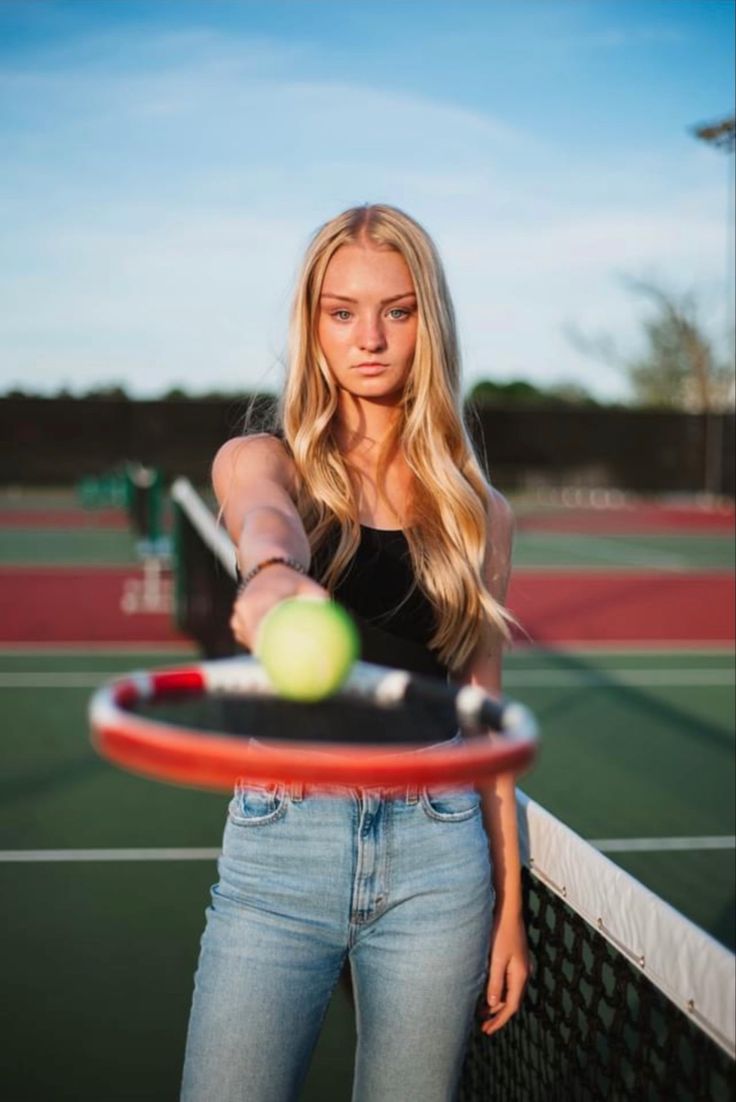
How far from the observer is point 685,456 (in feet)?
112

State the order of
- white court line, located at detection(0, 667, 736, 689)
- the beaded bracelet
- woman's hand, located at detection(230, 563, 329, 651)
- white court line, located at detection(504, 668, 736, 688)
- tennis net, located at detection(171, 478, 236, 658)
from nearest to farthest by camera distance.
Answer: woman's hand, located at detection(230, 563, 329, 651) → the beaded bracelet → tennis net, located at detection(171, 478, 236, 658) → white court line, located at detection(0, 667, 736, 689) → white court line, located at detection(504, 668, 736, 688)

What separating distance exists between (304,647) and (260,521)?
42 cm

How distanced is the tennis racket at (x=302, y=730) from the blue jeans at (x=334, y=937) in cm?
34

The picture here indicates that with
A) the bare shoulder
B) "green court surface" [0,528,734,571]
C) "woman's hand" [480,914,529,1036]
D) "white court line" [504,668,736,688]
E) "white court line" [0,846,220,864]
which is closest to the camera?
the bare shoulder

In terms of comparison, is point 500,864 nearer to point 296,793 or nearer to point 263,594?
point 296,793

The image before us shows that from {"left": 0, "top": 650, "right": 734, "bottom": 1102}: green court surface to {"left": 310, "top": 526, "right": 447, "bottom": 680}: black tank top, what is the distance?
1682 millimetres

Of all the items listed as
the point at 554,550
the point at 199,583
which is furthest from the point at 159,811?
the point at 554,550

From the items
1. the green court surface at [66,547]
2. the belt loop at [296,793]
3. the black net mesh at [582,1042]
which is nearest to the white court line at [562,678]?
the black net mesh at [582,1042]

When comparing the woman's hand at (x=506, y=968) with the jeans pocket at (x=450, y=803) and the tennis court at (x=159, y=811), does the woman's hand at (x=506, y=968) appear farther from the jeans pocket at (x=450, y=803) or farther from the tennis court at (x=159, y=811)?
the tennis court at (x=159, y=811)

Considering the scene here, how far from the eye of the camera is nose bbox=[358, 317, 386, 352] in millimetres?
1866

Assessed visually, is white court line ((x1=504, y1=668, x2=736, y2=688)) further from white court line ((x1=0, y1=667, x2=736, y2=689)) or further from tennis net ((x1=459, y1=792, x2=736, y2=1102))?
tennis net ((x1=459, y1=792, x2=736, y2=1102))

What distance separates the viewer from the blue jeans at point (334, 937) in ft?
5.65

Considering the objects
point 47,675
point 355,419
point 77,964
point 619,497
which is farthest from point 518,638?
point 619,497

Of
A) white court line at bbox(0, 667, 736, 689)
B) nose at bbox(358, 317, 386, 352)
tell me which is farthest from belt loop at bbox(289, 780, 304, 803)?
white court line at bbox(0, 667, 736, 689)
